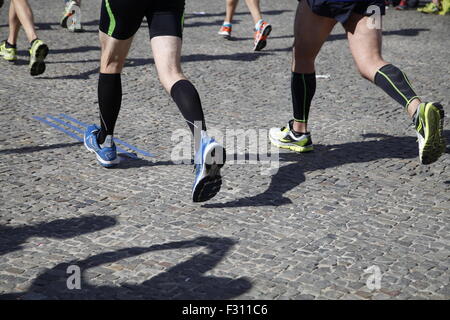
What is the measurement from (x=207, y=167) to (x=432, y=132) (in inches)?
50.8

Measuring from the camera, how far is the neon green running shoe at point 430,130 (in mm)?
3982

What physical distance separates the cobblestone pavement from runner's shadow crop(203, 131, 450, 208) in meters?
0.01

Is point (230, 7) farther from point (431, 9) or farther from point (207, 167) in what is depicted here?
point (207, 167)

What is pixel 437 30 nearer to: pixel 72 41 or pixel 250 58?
pixel 250 58

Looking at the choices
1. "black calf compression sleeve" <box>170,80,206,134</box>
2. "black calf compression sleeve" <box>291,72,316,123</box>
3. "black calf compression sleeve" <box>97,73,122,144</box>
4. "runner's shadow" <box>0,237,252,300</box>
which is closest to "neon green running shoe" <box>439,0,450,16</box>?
"black calf compression sleeve" <box>291,72,316,123</box>

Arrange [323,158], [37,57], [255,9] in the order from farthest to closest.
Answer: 1. [255,9]
2. [37,57]
3. [323,158]

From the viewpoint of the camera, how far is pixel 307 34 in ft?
15.7

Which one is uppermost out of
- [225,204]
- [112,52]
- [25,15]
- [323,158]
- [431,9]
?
[431,9]

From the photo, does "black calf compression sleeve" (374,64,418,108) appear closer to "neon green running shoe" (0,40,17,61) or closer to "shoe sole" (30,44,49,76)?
"shoe sole" (30,44,49,76)

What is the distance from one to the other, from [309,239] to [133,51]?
556 centimetres

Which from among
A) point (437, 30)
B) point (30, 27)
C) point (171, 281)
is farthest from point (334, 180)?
point (437, 30)

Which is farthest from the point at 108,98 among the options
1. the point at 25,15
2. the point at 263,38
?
the point at 263,38

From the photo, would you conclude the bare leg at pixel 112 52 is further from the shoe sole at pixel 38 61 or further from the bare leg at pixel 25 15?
the bare leg at pixel 25 15

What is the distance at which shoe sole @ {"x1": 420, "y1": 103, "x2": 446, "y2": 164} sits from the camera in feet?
13.1
